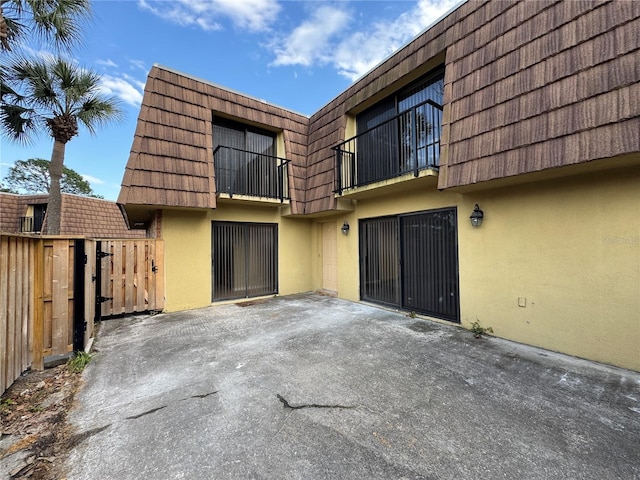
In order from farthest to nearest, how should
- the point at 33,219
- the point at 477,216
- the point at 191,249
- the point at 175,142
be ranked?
1. the point at 33,219
2. the point at 191,249
3. the point at 175,142
4. the point at 477,216

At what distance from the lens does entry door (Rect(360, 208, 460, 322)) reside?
5090 millimetres

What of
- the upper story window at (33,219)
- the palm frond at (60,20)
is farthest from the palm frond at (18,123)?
the upper story window at (33,219)

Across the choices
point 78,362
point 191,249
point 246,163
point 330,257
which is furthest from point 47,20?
point 330,257

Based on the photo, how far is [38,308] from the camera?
3178mm

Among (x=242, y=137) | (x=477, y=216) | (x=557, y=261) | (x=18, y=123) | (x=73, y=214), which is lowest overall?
(x=557, y=261)

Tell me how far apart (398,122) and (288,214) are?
3.70 m

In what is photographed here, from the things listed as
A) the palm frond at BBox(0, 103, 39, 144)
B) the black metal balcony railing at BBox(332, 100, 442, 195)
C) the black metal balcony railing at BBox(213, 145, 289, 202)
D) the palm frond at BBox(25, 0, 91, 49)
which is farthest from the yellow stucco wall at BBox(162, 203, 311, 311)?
the palm frond at BBox(0, 103, 39, 144)

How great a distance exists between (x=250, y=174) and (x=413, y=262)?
188 inches

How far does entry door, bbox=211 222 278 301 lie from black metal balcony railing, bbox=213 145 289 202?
3.03 feet

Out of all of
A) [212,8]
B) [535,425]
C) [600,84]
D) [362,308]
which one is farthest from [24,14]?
[535,425]

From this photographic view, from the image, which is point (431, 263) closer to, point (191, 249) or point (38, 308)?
point (191, 249)

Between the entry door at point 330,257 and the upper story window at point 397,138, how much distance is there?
72.0 inches

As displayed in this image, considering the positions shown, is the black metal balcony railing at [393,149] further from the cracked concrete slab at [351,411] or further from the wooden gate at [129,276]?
the wooden gate at [129,276]

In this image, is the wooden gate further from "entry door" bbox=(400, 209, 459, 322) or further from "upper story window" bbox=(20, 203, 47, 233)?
"upper story window" bbox=(20, 203, 47, 233)
